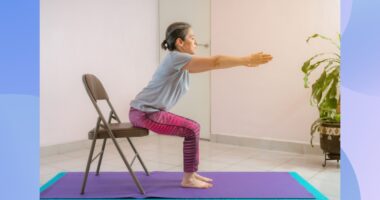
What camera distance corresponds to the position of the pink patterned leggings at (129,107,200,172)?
8.07 ft

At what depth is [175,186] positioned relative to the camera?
2547 mm

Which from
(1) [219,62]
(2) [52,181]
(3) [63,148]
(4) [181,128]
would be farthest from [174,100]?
(3) [63,148]

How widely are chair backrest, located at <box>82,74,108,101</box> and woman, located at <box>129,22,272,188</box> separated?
0.98ft

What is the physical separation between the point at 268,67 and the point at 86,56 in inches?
82.5

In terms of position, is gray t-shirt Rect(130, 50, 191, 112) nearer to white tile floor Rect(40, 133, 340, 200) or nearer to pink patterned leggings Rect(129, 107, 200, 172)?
pink patterned leggings Rect(129, 107, 200, 172)

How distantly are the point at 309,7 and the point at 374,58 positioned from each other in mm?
2970

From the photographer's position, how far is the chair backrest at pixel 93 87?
2451mm

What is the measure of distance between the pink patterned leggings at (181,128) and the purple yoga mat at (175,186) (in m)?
0.21

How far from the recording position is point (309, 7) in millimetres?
3758

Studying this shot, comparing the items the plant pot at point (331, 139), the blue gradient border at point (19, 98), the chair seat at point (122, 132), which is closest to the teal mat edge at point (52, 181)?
the chair seat at point (122, 132)

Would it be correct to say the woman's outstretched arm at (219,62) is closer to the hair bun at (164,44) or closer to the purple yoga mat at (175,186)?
the hair bun at (164,44)

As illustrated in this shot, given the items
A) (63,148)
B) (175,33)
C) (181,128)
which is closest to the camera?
(181,128)

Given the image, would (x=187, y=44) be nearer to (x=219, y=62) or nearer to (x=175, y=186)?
(x=219, y=62)

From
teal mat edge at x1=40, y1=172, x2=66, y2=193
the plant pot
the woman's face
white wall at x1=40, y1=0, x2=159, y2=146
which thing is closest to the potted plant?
the plant pot
